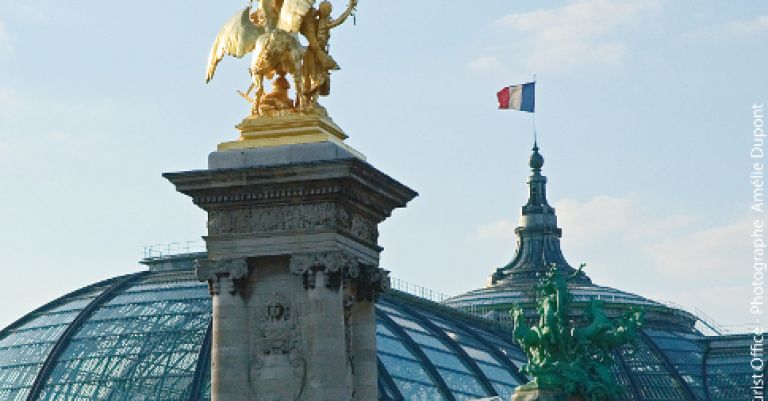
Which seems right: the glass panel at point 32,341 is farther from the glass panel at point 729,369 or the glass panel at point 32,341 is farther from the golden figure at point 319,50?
the golden figure at point 319,50

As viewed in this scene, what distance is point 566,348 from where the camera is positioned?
83.4 meters

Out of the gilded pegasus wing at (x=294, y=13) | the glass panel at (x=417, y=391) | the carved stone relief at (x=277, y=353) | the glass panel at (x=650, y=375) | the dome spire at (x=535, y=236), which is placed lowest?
the carved stone relief at (x=277, y=353)

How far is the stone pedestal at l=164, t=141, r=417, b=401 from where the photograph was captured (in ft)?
120

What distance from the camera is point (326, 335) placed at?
36531 mm

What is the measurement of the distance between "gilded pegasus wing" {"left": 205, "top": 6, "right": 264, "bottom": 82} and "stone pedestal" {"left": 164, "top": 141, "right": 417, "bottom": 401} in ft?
5.61

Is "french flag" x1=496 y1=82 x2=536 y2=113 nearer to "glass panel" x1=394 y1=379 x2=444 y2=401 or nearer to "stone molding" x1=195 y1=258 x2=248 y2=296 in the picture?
"glass panel" x1=394 y1=379 x2=444 y2=401

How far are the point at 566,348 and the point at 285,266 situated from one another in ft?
155

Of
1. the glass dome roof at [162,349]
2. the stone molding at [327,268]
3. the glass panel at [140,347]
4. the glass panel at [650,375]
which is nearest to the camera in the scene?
the stone molding at [327,268]

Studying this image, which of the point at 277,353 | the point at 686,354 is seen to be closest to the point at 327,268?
the point at 277,353

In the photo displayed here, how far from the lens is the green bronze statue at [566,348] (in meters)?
81.1

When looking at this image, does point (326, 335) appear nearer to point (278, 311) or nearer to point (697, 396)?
point (278, 311)

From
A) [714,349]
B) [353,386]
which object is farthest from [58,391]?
[353,386]

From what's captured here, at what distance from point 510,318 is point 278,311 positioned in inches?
3954

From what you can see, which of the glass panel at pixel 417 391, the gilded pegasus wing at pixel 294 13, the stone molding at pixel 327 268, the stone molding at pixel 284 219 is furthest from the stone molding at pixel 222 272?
the glass panel at pixel 417 391
